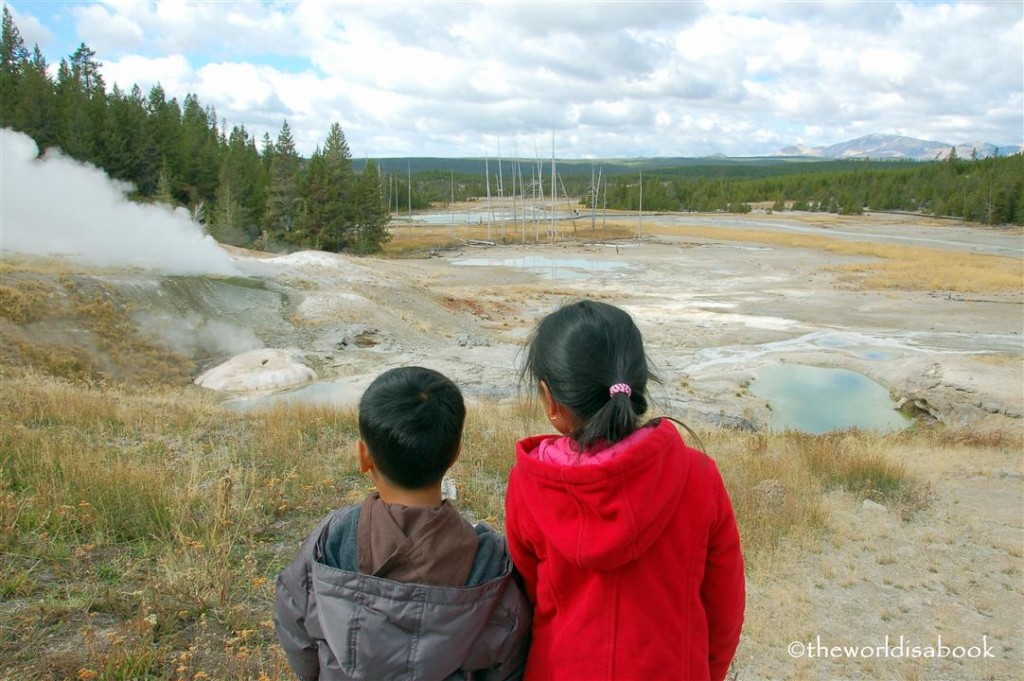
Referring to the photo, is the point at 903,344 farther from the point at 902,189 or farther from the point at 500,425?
the point at 902,189

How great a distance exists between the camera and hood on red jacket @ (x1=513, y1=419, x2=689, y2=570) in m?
1.63

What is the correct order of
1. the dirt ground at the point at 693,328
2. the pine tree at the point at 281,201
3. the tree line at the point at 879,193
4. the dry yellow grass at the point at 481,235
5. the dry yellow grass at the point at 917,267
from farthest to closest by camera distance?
1. the tree line at the point at 879,193
2. the dry yellow grass at the point at 481,235
3. the pine tree at the point at 281,201
4. the dry yellow grass at the point at 917,267
5. the dirt ground at the point at 693,328

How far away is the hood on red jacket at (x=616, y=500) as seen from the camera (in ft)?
5.34

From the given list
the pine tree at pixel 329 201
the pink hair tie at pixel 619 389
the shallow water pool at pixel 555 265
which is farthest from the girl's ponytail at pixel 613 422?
the pine tree at pixel 329 201

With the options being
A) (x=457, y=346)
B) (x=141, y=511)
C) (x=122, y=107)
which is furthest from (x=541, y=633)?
(x=122, y=107)

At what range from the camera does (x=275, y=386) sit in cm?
1388

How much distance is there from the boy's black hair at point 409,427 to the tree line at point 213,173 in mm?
36443

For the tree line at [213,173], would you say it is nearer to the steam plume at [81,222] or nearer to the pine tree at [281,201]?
the pine tree at [281,201]

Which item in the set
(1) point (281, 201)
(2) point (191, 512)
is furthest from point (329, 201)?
(2) point (191, 512)

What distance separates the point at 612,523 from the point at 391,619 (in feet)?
1.84

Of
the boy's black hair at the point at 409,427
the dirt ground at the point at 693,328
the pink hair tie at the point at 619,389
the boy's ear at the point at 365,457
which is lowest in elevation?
the dirt ground at the point at 693,328

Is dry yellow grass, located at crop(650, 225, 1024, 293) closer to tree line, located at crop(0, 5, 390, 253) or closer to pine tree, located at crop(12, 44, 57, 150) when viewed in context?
tree line, located at crop(0, 5, 390, 253)

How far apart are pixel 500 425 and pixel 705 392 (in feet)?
28.1

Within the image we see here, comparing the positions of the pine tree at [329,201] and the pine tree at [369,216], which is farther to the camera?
the pine tree at [369,216]
